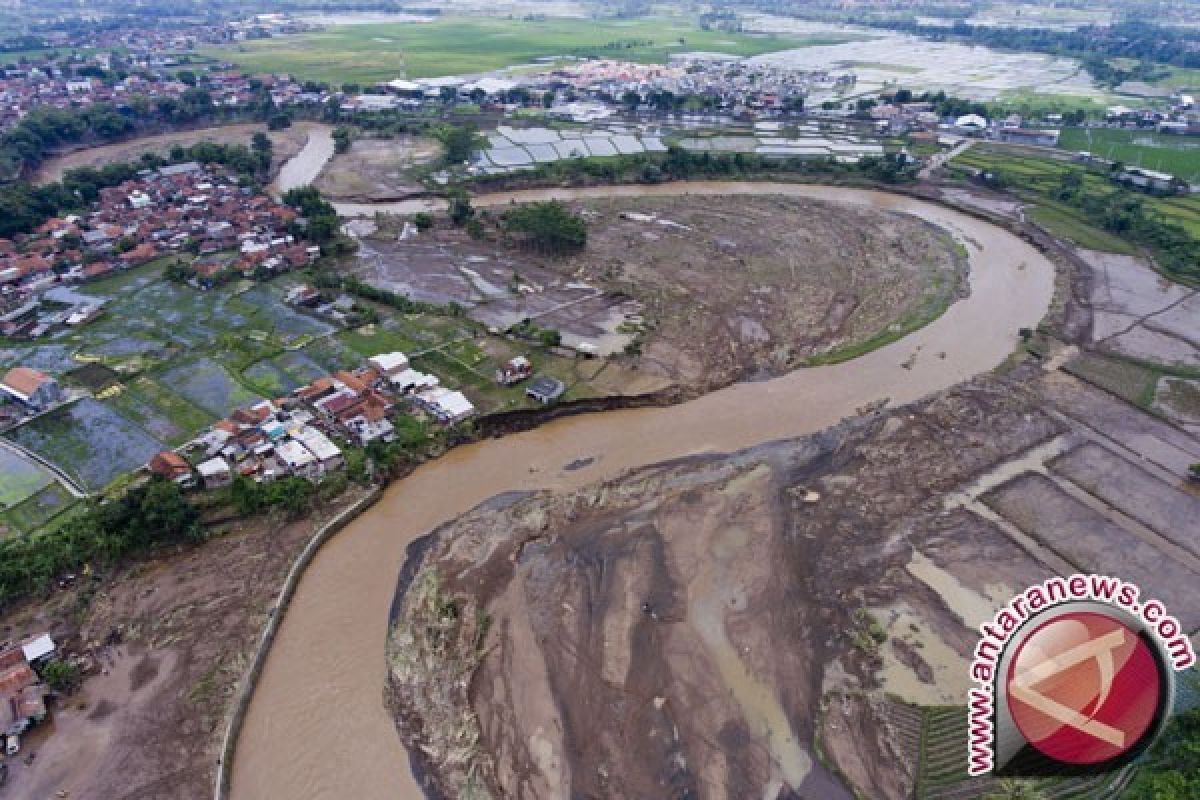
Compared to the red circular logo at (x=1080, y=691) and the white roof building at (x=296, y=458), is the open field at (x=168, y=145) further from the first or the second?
the red circular logo at (x=1080, y=691)

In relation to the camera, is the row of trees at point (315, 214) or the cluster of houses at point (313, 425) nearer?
the cluster of houses at point (313, 425)

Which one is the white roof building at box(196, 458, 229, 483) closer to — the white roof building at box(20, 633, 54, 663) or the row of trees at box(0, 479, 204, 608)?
the row of trees at box(0, 479, 204, 608)

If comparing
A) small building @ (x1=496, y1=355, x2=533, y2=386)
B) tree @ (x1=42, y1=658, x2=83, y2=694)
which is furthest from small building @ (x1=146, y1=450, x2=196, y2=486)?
small building @ (x1=496, y1=355, x2=533, y2=386)

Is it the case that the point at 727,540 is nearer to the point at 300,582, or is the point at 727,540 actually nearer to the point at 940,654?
the point at 940,654

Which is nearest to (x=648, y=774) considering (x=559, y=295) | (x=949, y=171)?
(x=559, y=295)

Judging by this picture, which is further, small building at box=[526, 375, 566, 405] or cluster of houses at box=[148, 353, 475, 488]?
small building at box=[526, 375, 566, 405]

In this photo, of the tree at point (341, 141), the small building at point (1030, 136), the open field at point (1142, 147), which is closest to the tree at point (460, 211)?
the tree at point (341, 141)
